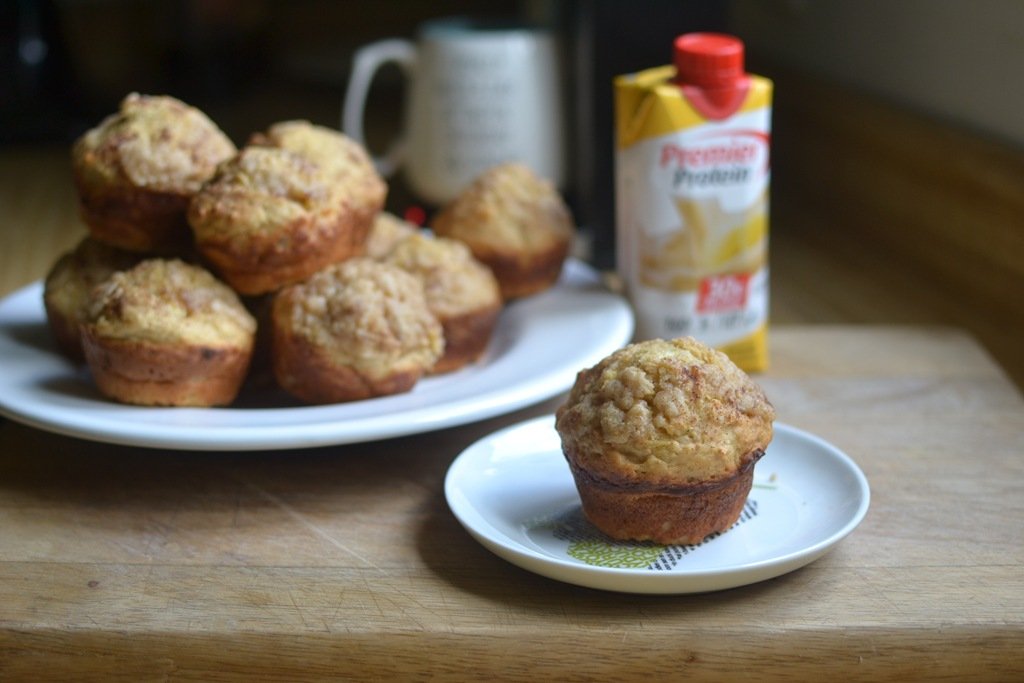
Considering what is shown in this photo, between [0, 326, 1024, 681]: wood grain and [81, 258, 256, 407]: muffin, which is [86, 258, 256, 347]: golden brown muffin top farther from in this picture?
[0, 326, 1024, 681]: wood grain

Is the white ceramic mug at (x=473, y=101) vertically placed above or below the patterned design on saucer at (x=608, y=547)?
above

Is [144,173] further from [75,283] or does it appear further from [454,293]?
[454,293]

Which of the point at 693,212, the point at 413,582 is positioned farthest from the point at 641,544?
the point at 693,212

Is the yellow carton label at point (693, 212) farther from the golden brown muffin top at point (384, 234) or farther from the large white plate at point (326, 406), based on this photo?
the golden brown muffin top at point (384, 234)

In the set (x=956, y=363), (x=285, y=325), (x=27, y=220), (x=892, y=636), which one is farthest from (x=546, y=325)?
(x=27, y=220)

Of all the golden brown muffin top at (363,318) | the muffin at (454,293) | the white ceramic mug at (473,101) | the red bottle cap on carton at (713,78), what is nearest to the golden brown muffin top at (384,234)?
the muffin at (454,293)

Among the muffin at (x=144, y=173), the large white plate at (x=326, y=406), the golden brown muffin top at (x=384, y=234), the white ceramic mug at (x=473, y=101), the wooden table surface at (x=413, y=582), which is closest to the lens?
the wooden table surface at (x=413, y=582)

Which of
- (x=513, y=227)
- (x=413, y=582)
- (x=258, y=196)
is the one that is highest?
(x=258, y=196)
